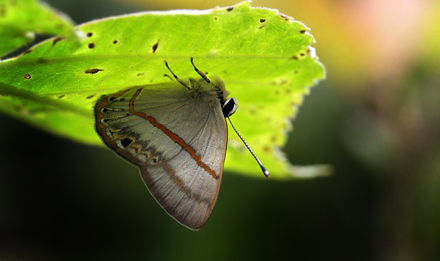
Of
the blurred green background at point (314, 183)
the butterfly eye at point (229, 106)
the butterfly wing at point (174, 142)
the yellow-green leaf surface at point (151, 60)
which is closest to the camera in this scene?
the yellow-green leaf surface at point (151, 60)

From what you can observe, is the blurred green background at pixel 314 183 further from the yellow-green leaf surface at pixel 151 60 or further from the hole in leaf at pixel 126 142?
the hole in leaf at pixel 126 142

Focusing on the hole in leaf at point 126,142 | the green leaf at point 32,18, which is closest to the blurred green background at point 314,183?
the hole in leaf at point 126,142

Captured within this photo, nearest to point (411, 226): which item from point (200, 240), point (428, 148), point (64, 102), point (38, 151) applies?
point (428, 148)

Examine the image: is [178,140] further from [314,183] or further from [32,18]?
[314,183]

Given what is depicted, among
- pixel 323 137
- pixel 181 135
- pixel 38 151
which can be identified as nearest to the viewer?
pixel 181 135

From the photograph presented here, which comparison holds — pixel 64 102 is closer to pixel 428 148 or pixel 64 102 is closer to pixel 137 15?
pixel 137 15

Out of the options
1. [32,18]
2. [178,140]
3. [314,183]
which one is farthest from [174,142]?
[314,183]

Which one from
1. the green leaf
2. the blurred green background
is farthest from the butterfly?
the blurred green background
